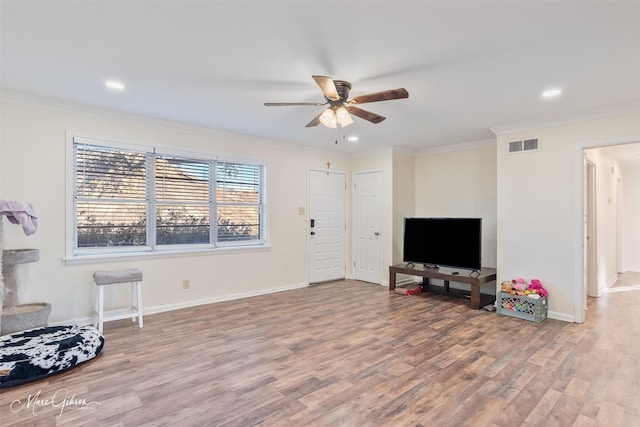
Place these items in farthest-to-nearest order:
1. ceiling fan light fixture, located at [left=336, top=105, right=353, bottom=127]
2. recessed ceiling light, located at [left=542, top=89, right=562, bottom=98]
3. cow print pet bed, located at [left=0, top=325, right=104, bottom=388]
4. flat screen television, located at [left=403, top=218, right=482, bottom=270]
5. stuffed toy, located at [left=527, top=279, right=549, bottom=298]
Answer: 1. flat screen television, located at [left=403, top=218, right=482, bottom=270]
2. stuffed toy, located at [left=527, top=279, right=549, bottom=298]
3. recessed ceiling light, located at [left=542, top=89, right=562, bottom=98]
4. ceiling fan light fixture, located at [left=336, top=105, right=353, bottom=127]
5. cow print pet bed, located at [left=0, top=325, right=104, bottom=388]

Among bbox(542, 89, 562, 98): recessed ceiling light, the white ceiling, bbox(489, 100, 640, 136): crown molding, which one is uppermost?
the white ceiling

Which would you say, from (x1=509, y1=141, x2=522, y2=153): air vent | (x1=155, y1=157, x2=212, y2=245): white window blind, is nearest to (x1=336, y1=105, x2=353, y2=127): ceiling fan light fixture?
(x1=155, y1=157, x2=212, y2=245): white window blind

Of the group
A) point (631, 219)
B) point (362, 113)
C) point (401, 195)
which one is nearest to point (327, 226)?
point (401, 195)

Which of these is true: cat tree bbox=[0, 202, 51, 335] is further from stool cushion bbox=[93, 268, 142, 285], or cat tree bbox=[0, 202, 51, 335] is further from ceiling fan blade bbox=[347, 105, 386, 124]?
ceiling fan blade bbox=[347, 105, 386, 124]

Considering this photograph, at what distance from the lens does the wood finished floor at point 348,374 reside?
6.86 ft

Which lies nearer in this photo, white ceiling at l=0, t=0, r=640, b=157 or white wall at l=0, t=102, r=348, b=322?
white ceiling at l=0, t=0, r=640, b=157

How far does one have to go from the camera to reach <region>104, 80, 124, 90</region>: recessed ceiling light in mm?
3029

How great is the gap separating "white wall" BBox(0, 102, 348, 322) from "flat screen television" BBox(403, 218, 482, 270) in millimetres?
1816

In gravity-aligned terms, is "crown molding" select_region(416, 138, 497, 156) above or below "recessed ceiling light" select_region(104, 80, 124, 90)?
below

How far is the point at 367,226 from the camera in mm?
6191

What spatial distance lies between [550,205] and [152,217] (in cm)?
497

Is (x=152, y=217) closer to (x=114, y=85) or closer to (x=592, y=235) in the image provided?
(x=114, y=85)

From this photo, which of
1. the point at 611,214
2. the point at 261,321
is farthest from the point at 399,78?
the point at 611,214

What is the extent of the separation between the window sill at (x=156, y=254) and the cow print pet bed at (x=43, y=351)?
0.82m
